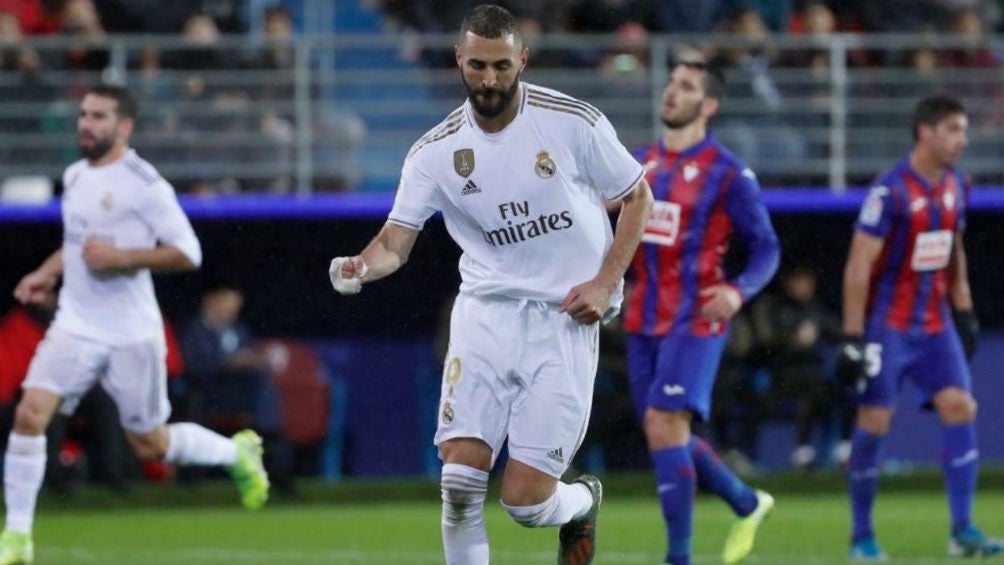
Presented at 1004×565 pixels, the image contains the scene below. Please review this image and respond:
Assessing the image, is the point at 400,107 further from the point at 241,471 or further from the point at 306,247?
the point at 241,471

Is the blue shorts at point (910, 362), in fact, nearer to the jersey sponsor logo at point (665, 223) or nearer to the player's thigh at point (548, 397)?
the jersey sponsor logo at point (665, 223)

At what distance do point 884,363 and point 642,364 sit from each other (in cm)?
163

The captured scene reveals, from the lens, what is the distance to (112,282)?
1106 cm

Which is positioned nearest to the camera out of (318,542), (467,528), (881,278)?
(467,528)

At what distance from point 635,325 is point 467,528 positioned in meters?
2.77

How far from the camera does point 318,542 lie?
39.8 feet

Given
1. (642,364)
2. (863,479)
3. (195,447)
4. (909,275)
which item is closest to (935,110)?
(909,275)

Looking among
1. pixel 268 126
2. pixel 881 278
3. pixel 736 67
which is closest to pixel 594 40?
pixel 736 67

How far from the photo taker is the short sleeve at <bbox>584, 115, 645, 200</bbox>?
24.3 ft

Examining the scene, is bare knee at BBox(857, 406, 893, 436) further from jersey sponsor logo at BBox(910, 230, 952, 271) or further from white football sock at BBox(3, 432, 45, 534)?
white football sock at BBox(3, 432, 45, 534)

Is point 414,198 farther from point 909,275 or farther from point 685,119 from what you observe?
point 909,275

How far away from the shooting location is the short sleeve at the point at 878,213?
10.9 m

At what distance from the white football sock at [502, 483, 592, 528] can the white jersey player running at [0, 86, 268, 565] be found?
3.69 m

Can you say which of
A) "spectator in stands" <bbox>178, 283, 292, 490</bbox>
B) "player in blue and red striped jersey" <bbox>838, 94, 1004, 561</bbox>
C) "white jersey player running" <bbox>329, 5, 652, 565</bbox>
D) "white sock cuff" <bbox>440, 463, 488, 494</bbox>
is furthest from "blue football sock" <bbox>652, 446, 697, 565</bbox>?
"spectator in stands" <bbox>178, 283, 292, 490</bbox>
